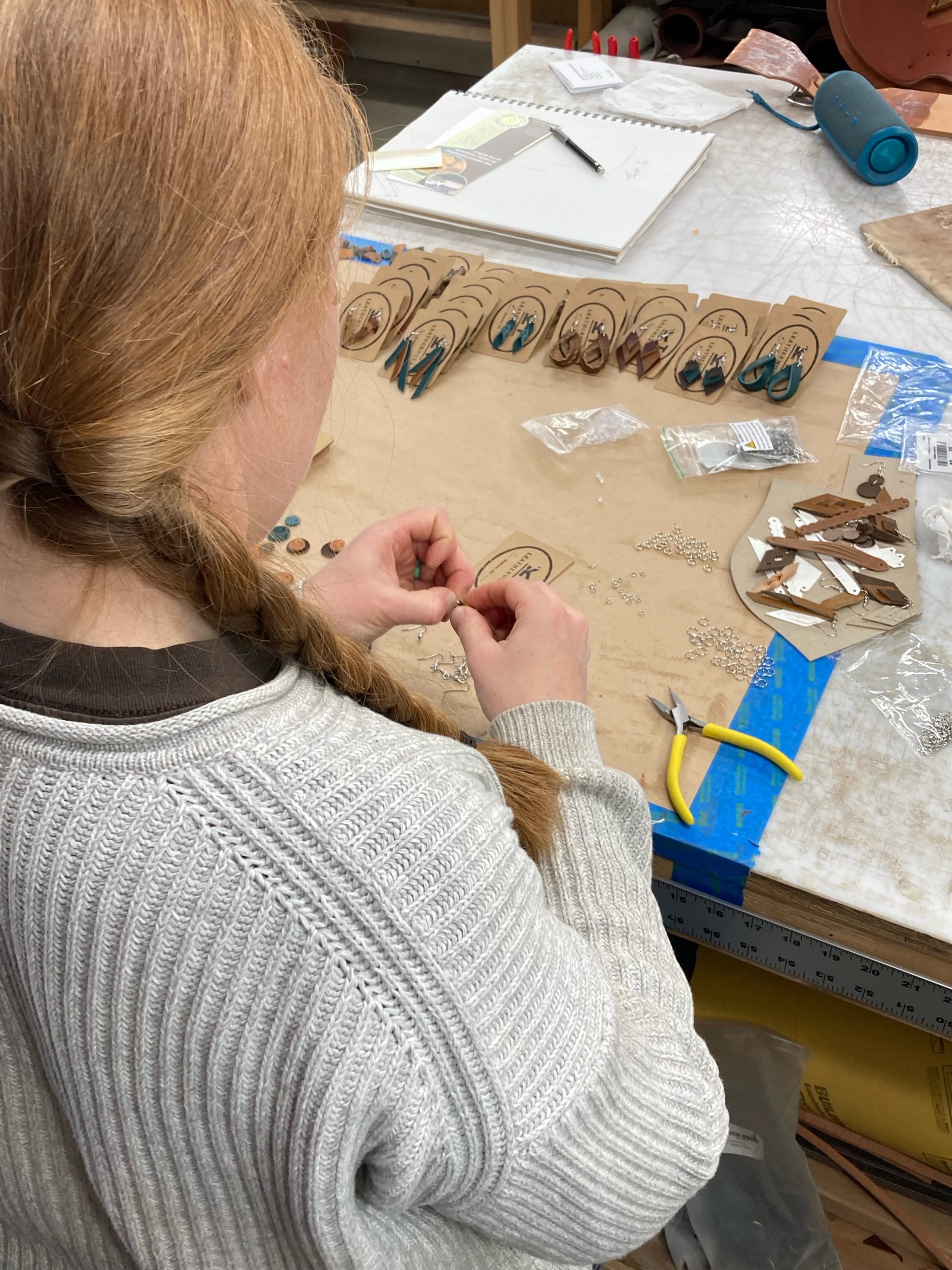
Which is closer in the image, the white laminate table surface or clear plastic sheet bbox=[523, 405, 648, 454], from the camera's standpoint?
the white laminate table surface

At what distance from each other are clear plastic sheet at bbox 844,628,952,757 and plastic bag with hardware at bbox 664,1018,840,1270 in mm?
385

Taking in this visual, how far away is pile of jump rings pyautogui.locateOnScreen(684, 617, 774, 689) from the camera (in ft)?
2.76

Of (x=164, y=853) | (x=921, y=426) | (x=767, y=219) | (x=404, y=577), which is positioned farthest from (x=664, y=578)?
(x=767, y=219)

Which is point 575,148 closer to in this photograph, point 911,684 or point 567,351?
point 567,351

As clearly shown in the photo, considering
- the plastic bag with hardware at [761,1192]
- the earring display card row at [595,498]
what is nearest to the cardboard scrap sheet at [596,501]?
the earring display card row at [595,498]

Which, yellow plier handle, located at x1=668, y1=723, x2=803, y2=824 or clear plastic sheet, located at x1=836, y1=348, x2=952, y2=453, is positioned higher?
clear plastic sheet, located at x1=836, y1=348, x2=952, y2=453

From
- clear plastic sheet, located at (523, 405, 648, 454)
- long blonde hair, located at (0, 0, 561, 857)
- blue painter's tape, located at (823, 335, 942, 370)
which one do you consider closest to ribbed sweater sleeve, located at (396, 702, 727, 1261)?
long blonde hair, located at (0, 0, 561, 857)

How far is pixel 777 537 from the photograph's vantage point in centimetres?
95

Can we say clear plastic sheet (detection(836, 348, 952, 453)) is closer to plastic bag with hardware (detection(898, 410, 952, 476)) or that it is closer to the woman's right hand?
plastic bag with hardware (detection(898, 410, 952, 476))

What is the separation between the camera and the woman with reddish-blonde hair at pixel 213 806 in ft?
1.27

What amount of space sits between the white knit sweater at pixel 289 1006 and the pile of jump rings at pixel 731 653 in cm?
37

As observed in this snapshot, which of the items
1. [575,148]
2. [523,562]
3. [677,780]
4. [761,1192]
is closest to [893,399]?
[523,562]

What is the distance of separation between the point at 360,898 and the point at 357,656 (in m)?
0.22

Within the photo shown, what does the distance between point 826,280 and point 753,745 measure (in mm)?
814
